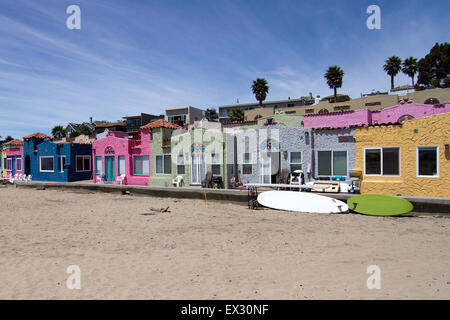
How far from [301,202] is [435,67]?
2404 inches

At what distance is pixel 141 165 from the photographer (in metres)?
23.3

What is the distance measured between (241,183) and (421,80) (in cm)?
5728

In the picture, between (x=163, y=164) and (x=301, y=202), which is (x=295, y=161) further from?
(x=163, y=164)

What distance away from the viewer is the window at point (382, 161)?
13805 millimetres

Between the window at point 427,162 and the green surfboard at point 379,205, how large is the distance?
223 cm

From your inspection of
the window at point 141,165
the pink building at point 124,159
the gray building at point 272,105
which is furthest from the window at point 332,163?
the gray building at point 272,105

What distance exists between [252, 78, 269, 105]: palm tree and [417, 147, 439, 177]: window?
47.0 meters

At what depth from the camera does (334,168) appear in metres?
15.7

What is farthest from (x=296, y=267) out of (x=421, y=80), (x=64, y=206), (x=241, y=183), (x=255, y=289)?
(x=421, y=80)

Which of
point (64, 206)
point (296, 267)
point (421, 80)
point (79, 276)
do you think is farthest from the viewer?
point (421, 80)

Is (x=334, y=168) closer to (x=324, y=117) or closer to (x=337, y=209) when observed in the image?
(x=337, y=209)

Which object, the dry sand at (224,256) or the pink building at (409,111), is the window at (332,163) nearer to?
the dry sand at (224,256)

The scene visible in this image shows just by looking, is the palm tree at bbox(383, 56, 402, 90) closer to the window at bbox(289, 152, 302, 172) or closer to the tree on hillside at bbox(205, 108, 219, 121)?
the tree on hillside at bbox(205, 108, 219, 121)

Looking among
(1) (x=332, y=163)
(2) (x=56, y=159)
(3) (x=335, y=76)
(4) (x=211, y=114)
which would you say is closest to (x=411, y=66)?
(3) (x=335, y=76)
